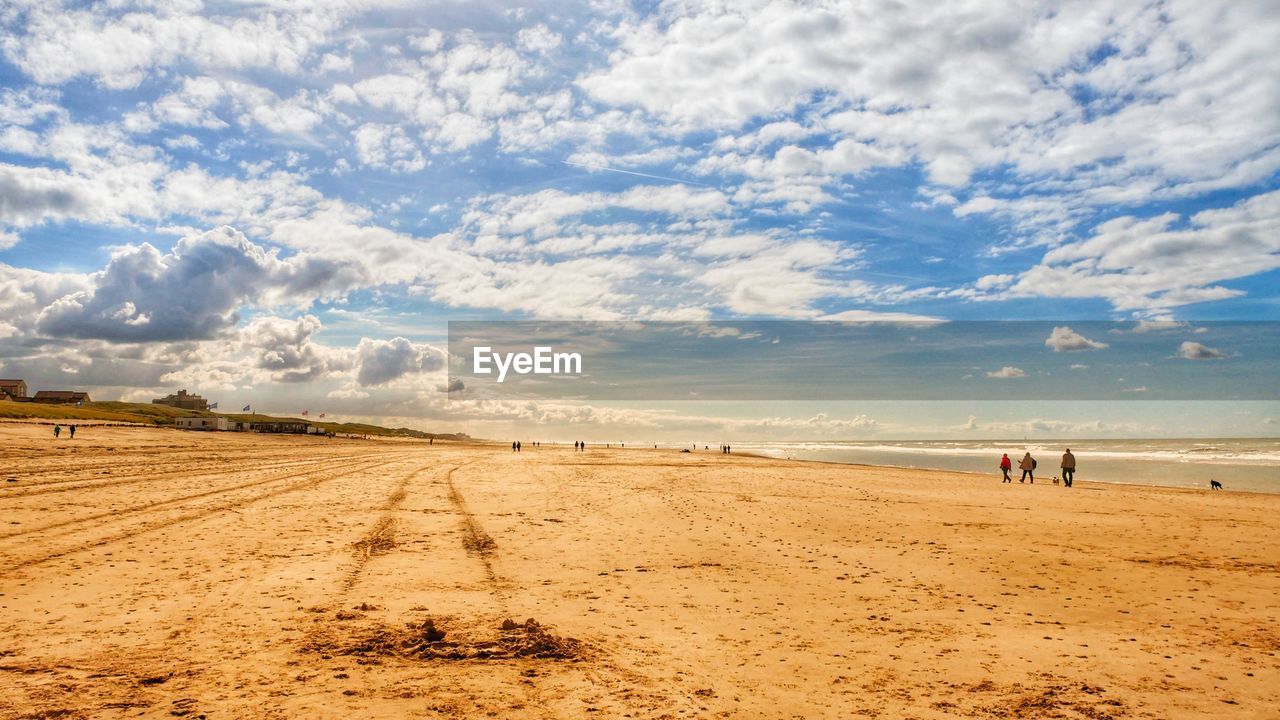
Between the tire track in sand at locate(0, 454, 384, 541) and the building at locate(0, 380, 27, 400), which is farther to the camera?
the building at locate(0, 380, 27, 400)

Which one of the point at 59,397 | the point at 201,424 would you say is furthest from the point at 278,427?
the point at 59,397

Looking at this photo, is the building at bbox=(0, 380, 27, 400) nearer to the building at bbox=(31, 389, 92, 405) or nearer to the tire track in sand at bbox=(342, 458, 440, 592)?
the building at bbox=(31, 389, 92, 405)

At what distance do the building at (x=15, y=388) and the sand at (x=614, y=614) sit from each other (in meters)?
214

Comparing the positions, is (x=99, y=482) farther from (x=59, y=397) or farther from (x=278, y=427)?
(x=59, y=397)

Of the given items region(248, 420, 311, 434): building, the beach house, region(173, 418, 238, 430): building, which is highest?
the beach house

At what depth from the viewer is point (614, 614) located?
31.0 ft

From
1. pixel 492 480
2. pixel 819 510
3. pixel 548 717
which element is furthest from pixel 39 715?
pixel 492 480

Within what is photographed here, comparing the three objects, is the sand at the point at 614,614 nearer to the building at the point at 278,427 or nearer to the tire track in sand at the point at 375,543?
the tire track in sand at the point at 375,543

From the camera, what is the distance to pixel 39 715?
5691mm

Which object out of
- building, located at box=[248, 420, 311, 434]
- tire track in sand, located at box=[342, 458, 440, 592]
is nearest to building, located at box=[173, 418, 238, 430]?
building, located at box=[248, 420, 311, 434]

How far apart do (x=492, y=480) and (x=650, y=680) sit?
26702mm

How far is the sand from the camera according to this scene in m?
6.55

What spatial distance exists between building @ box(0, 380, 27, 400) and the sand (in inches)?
8440

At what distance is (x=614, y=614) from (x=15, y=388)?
239223 mm
